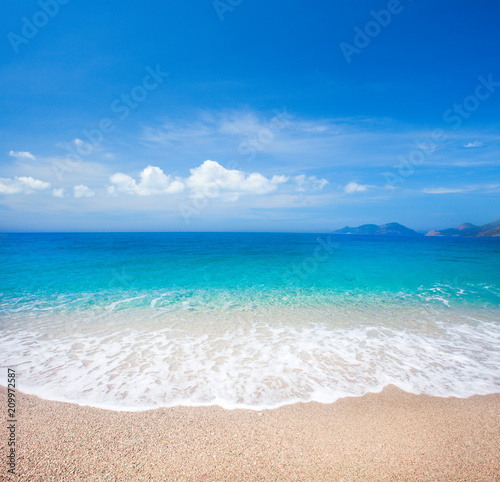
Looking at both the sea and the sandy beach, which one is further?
the sea

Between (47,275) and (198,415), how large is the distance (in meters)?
18.9

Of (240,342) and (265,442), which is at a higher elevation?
(265,442)

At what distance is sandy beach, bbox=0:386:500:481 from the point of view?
3414 mm

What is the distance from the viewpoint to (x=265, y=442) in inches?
155

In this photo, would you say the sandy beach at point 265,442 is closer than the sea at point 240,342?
Yes

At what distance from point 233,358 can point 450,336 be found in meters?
8.07

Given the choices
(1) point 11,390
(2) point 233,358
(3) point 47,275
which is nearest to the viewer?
(1) point 11,390

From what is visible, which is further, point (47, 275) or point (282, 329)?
point (47, 275)

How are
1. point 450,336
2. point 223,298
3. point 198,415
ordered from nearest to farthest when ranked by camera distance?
point 198,415 → point 450,336 → point 223,298

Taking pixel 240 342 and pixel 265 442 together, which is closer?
pixel 265 442

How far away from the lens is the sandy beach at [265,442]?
3414 millimetres

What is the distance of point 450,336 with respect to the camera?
8.47 m

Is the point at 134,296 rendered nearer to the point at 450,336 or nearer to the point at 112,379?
the point at 112,379

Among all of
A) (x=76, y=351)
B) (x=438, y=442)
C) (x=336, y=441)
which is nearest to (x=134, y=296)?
(x=76, y=351)
